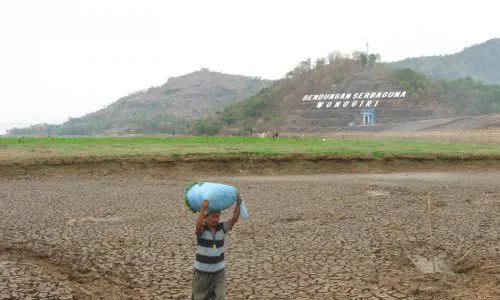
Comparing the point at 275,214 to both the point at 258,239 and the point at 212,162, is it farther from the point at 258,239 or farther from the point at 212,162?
the point at 212,162

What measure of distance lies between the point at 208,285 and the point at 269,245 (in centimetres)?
370

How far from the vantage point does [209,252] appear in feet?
18.1

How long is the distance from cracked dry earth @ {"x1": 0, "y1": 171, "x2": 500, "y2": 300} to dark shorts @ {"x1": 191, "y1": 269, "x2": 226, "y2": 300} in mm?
1109

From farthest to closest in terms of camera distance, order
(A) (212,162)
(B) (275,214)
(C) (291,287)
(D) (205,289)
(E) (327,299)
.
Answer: (A) (212,162) < (B) (275,214) < (C) (291,287) < (E) (327,299) < (D) (205,289)

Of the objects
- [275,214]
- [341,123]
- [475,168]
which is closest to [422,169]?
[475,168]

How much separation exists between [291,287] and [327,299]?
2.12 feet

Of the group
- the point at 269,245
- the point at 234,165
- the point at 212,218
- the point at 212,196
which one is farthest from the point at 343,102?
the point at 212,196

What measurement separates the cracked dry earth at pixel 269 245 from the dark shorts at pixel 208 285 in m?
1.11

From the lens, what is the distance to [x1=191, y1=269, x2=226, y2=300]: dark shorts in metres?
5.55

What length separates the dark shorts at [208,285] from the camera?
18.2 feet

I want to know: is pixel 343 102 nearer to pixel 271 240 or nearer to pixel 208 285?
pixel 271 240

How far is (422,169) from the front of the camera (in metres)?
23.6

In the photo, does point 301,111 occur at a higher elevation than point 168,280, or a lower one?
higher

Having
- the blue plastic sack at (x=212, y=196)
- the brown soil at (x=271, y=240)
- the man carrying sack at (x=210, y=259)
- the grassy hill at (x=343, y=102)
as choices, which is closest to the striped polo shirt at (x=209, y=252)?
the man carrying sack at (x=210, y=259)
